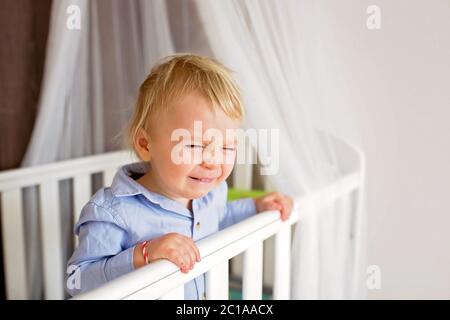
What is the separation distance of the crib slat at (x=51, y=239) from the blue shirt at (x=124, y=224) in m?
0.46

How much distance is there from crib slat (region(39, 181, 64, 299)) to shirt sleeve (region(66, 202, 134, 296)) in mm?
524

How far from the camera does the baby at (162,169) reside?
876 millimetres

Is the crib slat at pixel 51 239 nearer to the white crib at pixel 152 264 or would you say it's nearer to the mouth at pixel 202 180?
the white crib at pixel 152 264

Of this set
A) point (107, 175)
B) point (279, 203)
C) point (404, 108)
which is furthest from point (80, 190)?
point (404, 108)

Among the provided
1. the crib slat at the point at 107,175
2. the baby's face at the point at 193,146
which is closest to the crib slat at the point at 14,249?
the crib slat at the point at 107,175

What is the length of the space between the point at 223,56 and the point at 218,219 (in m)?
0.36

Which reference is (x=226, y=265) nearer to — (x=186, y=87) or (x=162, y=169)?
(x=162, y=169)

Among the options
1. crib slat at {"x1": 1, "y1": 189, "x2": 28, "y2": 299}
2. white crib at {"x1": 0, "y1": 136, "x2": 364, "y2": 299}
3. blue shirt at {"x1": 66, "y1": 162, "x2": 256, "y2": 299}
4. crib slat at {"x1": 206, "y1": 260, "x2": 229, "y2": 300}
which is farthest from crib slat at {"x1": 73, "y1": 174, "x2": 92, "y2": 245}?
crib slat at {"x1": 206, "y1": 260, "x2": 229, "y2": 300}

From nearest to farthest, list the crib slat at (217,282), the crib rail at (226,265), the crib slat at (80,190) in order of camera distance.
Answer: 1. the crib rail at (226,265)
2. the crib slat at (217,282)
3. the crib slat at (80,190)

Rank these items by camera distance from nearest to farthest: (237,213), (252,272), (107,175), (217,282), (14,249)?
1. (217,282)
2. (252,272)
3. (237,213)
4. (14,249)
5. (107,175)

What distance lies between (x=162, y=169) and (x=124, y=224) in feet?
0.40

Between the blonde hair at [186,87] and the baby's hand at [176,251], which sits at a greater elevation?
the blonde hair at [186,87]

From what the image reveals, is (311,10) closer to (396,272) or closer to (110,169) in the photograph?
(396,272)

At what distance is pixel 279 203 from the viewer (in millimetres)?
1077
